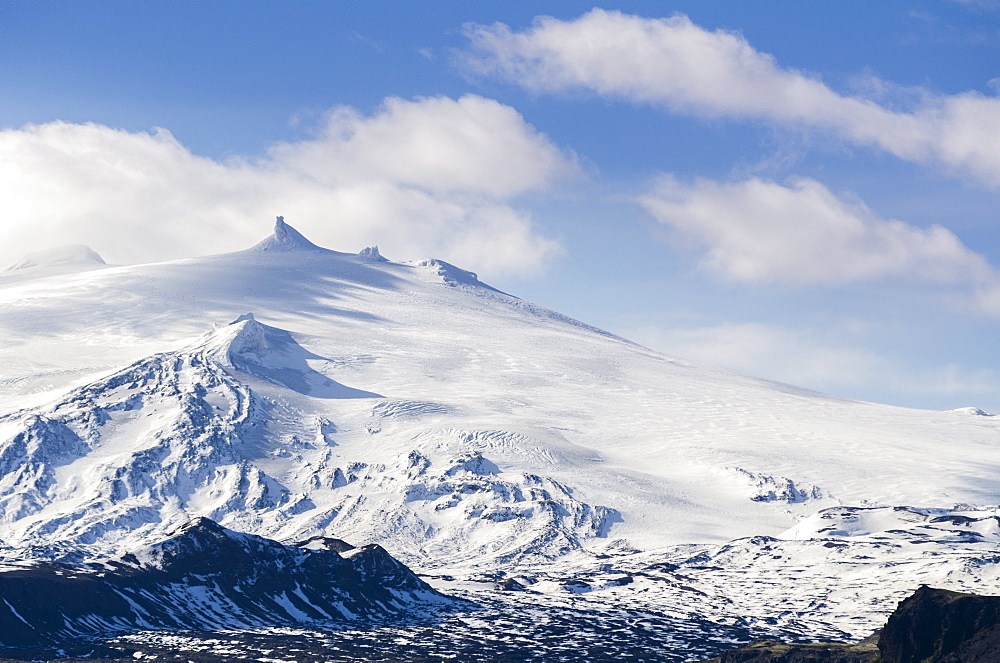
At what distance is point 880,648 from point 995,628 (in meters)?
17.8

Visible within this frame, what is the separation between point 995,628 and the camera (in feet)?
582

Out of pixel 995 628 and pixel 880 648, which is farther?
pixel 880 648

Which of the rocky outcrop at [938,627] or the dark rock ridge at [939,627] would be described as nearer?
the dark rock ridge at [939,627]

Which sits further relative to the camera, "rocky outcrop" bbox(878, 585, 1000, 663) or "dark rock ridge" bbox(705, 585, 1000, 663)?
"rocky outcrop" bbox(878, 585, 1000, 663)

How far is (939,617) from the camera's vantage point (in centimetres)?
18238

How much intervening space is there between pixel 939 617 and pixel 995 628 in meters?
7.68

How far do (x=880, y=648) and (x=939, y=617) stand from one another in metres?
11.0

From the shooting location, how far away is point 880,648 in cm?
18938
